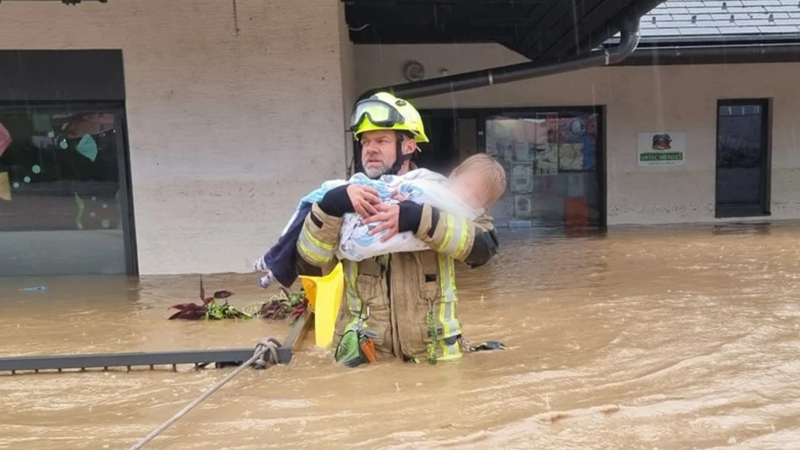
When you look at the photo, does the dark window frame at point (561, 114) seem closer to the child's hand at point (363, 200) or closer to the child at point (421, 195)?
the child at point (421, 195)

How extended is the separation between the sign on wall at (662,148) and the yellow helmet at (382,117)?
30.0ft

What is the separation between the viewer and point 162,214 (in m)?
7.78

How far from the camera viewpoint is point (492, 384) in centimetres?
350

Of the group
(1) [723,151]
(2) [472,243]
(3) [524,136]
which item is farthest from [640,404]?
(1) [723,151]

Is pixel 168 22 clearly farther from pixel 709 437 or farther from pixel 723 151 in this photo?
pixel 723 151

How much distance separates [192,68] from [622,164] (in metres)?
7.40

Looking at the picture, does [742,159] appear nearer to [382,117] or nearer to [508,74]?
[508,74]

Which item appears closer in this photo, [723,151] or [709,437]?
[709,437]

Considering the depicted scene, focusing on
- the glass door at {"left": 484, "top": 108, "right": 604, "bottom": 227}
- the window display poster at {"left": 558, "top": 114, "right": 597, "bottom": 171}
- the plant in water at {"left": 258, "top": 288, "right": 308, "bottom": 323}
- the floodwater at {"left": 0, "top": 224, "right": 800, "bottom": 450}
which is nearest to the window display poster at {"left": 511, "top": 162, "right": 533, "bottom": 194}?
the glass door at {"left": 484, "top": 108, "right": 604, "bottom": 227}

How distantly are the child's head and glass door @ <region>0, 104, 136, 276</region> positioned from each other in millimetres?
5615

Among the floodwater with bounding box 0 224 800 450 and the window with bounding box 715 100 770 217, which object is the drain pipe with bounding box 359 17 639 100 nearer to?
the floodwater with bounding box 0 224 800 450

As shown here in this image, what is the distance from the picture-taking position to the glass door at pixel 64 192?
783cm

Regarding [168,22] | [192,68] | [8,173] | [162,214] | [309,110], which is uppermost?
[168,22]

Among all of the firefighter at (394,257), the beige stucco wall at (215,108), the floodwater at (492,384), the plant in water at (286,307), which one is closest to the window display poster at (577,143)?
the beige stucco wall at (215,108)
